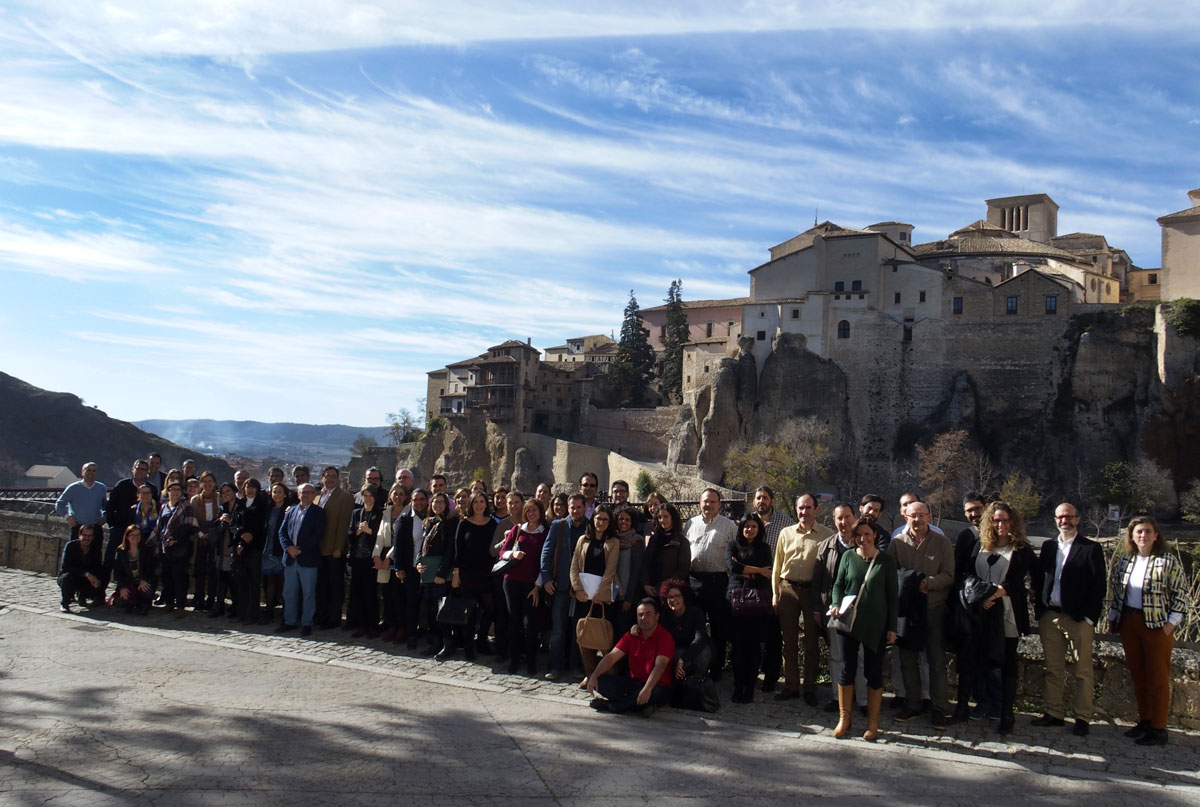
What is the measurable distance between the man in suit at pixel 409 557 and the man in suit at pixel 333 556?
976mm

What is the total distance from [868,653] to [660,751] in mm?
1958

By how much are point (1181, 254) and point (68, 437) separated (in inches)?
4403

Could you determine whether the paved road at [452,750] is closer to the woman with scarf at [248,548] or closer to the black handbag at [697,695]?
the black handbag at [697,695]

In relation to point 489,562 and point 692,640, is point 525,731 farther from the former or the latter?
point 489,562

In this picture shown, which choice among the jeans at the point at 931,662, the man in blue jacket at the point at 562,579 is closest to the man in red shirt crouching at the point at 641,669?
the man in blue jacket at the point at 562,579

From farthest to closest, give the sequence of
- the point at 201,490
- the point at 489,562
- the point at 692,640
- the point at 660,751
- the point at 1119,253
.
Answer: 1. the point at 1119,253
2. the point at 201,490
3. the point at 489,562
4. the point at 692,640
5. the point at 660,751

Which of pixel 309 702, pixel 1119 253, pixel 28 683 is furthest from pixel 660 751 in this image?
pixel 1119 253

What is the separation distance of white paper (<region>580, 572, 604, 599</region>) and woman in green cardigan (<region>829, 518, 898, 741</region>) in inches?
91.2

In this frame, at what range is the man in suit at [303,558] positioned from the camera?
36.1 feet

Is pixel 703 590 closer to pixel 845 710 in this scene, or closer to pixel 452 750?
pixel 845 710

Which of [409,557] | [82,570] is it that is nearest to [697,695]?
[409,557]

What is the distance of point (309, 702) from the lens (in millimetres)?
7816

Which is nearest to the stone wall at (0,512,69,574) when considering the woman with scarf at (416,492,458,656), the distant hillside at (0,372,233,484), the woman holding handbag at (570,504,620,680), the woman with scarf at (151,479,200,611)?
the woman with scarf at (151,479,200,611)

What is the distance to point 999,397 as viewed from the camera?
171 feet
